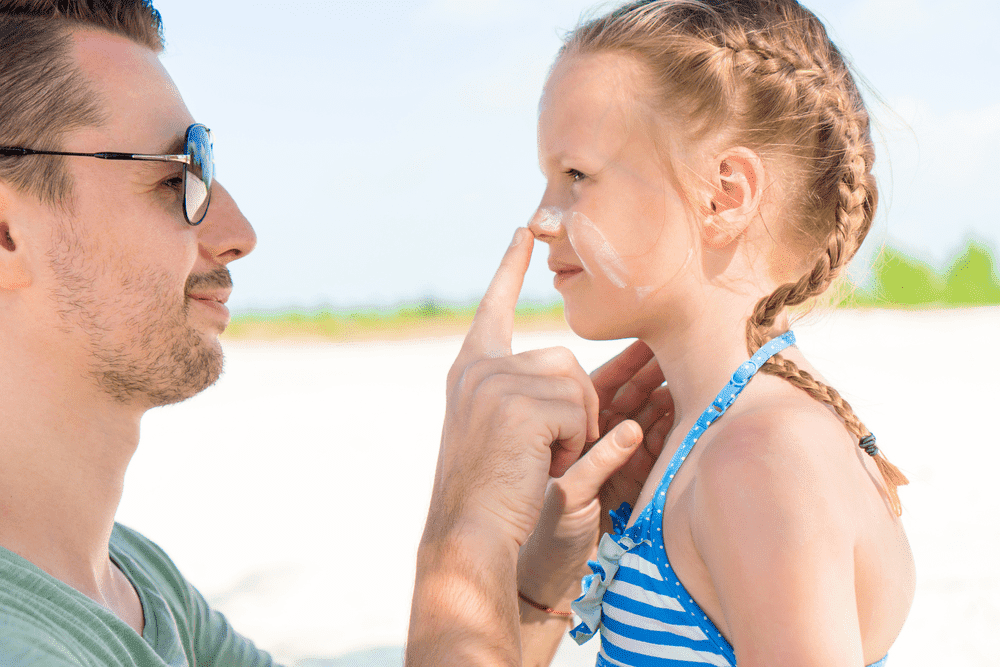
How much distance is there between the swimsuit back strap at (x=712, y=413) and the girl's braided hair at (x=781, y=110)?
0.14 feet

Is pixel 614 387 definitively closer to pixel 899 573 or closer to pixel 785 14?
pixel 899 573

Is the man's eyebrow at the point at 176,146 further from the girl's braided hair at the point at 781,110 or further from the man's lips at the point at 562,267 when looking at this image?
the girl's braided hair at the point at 781,110

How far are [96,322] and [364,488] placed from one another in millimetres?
5810

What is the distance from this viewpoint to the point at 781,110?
1.85 meters

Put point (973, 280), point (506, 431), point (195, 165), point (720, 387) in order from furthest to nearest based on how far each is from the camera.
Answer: point (973, 280)
point (195, 165)
point (720, 387)
point (506, 431)

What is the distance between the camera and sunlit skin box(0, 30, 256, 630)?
1.99 metres

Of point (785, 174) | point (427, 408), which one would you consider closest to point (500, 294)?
point (785, 174)

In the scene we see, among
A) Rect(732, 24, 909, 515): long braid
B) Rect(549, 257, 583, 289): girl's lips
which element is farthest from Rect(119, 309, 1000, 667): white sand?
Rect(549, 257, 583, 289): girl's lips

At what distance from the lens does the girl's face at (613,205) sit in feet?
6.30

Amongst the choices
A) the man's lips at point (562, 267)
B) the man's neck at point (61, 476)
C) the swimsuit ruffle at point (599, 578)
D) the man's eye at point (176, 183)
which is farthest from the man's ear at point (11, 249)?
the swimsuit ruffle at point (599, 578)

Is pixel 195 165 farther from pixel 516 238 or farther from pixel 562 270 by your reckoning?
pixel 562 270

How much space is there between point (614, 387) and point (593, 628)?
29.1 inches

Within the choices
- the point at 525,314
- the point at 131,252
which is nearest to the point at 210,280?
the point at 131,252

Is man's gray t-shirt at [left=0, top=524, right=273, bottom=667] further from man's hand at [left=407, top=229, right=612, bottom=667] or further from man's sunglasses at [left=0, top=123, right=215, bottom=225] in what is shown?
man's sunglasses at [left=0, top=123, right=215, bottom=225]
